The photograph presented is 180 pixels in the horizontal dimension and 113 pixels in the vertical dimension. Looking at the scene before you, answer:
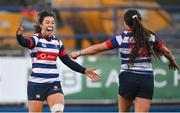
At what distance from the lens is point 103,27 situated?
16.7 m

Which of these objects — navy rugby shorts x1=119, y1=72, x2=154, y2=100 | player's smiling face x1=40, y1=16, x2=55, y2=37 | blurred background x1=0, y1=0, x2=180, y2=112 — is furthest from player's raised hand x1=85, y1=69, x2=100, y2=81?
blurred background x1=0, y1=0, x2=180, y2=112

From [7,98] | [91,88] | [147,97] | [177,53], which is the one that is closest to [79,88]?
[91,88]

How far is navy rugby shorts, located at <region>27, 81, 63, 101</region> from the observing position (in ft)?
29.5

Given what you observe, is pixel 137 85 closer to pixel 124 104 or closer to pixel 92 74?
pixel 124 104

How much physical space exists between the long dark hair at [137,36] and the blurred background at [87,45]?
5.50 m

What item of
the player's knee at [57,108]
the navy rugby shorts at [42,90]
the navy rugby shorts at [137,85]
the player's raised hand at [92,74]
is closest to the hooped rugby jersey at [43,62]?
the navy rugby shorts at [42,90]

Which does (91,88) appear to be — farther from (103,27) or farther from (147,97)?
(147,97)

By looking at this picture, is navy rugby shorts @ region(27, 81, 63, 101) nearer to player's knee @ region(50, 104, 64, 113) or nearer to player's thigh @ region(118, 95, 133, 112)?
player's knee @ region(50, 104, 64, 113)

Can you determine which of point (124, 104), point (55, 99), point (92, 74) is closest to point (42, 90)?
point (55, 99)

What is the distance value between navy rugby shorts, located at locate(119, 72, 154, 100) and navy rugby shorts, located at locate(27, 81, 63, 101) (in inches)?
37.8

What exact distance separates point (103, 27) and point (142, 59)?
7.52 metres


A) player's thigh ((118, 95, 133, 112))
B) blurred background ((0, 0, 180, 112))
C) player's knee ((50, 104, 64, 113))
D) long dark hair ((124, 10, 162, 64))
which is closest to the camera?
player's knee ((50, 104, 64, 113))

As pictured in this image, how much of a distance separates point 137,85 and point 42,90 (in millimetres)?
1299

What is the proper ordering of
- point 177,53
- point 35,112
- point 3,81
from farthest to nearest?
1. point 177,53
2. point 3,81
3. point 35,112
